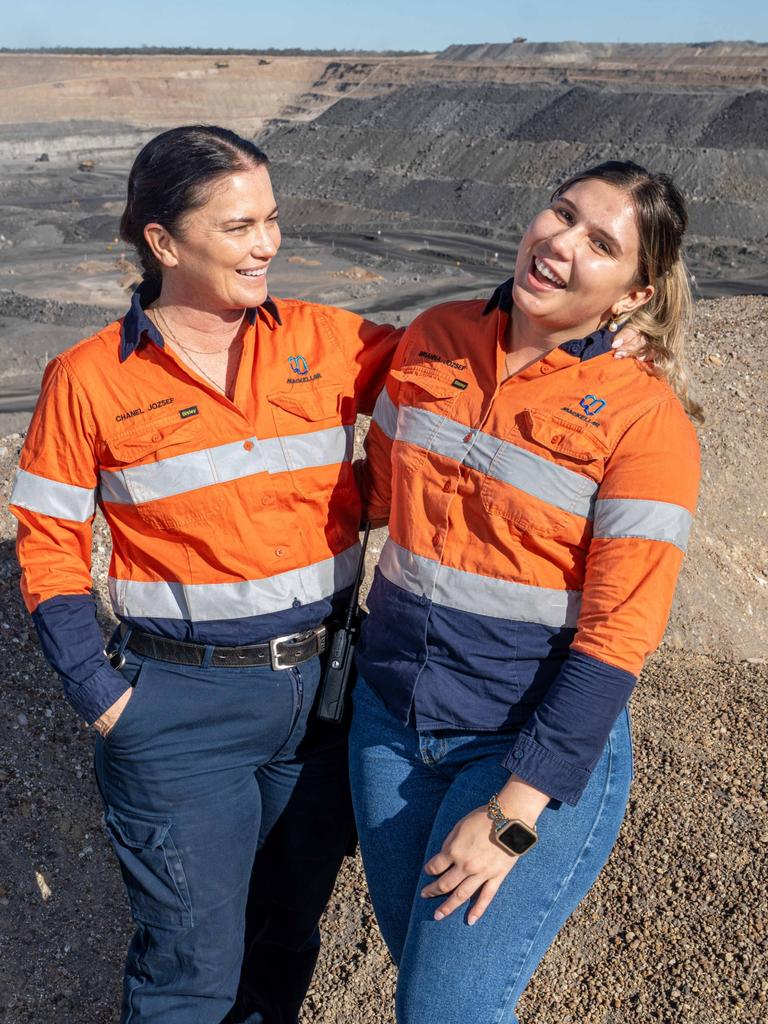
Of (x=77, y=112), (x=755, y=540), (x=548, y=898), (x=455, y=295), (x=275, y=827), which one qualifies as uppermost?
(x=548, y=898)

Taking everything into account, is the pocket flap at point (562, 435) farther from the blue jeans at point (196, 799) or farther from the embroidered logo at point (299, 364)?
the blue jeans at point (196, 799)

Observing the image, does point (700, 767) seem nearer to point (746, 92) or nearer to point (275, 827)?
point (275, 827)

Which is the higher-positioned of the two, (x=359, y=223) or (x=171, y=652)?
(x=171, y=652)

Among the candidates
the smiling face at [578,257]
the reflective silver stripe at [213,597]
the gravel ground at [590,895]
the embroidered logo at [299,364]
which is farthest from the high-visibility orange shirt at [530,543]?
the gravel ground at [590,895]

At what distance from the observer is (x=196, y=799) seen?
2.50 metres

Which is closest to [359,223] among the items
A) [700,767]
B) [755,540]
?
[755,540]

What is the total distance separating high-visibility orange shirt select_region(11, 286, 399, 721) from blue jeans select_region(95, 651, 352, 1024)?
0.12 meters

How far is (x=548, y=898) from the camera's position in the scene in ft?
7.04

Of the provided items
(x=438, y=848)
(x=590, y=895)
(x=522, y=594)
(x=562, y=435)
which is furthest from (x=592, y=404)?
(x=590, y=895)

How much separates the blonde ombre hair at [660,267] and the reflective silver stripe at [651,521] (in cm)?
40

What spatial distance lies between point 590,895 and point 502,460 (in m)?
2.40

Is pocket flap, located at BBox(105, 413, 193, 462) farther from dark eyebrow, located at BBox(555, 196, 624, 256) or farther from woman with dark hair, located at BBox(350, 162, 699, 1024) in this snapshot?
dark eyebrow, located at BBox(555, 196, 624, 256)

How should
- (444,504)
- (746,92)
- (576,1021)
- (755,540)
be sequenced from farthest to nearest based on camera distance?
(746,92), (755,540), (576,1021), (444,504)

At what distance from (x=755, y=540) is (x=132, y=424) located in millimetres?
5297
